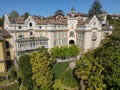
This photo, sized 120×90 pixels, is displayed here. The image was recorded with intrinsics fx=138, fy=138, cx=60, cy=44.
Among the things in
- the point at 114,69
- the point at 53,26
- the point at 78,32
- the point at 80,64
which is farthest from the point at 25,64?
the point at 78,32

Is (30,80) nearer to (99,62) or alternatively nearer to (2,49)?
(99,62)

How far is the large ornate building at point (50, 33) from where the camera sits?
4344 cm

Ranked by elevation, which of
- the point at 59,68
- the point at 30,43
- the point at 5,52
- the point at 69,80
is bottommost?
the point at 69,80

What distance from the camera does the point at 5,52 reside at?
→ 4116 centimetres

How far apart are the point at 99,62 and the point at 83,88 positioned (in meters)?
4.40

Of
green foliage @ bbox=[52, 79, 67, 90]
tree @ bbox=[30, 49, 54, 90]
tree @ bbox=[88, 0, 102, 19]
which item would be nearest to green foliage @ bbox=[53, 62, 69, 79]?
green foliage @ bbox=[52, 79, 67, 90]

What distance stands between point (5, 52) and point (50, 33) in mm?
16359

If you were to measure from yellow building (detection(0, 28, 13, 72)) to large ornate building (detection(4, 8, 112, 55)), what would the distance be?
142cm

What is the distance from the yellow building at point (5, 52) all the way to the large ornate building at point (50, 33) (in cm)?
142

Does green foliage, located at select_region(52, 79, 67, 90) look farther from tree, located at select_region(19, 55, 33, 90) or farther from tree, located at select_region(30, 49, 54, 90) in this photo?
tree, located at select_region(19, 55, 33, 90)

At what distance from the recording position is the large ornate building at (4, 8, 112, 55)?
43.4 meters

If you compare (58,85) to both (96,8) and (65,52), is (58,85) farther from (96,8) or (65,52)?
(96,8)

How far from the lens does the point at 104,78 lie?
18453 millimetres

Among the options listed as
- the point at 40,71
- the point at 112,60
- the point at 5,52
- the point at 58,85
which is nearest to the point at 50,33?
the point at 5,52
